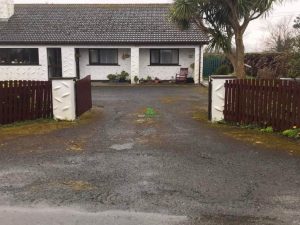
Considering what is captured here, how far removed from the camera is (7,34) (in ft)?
88.9

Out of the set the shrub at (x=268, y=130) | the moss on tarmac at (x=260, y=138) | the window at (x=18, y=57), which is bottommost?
the moss on tarmac at (x=260, y=138)

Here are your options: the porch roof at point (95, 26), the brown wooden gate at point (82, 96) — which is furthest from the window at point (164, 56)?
the brown wooden gate at point (82, 96)

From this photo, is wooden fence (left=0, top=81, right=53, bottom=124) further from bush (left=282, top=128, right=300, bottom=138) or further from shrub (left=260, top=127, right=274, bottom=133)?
bush (left=282, top=128, right=300, bottom=138)

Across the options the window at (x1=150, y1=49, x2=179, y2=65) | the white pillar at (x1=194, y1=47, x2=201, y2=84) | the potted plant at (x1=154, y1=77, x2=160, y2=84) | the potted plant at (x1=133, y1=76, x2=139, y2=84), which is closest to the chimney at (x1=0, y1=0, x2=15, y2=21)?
the potted plant at (x1=133, y1=76, x2=139, y2=84)

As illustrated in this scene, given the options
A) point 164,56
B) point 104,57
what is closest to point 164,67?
point 164,56

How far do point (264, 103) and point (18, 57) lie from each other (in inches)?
808

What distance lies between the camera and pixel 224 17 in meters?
15.7

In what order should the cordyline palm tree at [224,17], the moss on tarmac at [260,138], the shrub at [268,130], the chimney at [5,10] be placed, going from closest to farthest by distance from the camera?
the moss on tarmac at [260,138]
the shrub at [268,130]
the cordyline palm tree at [224,17]
the chimney at [5,10]

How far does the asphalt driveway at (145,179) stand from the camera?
5.10 m

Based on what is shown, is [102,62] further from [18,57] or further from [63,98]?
[63,98]

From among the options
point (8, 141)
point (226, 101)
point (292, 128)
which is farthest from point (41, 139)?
point (292, 128)

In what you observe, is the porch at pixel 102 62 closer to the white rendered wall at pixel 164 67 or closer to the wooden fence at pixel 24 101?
the white rendered wall at pixel 164 67

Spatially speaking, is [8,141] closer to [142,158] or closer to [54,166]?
[54,166]

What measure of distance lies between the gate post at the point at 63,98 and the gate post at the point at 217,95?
3.99 meters
